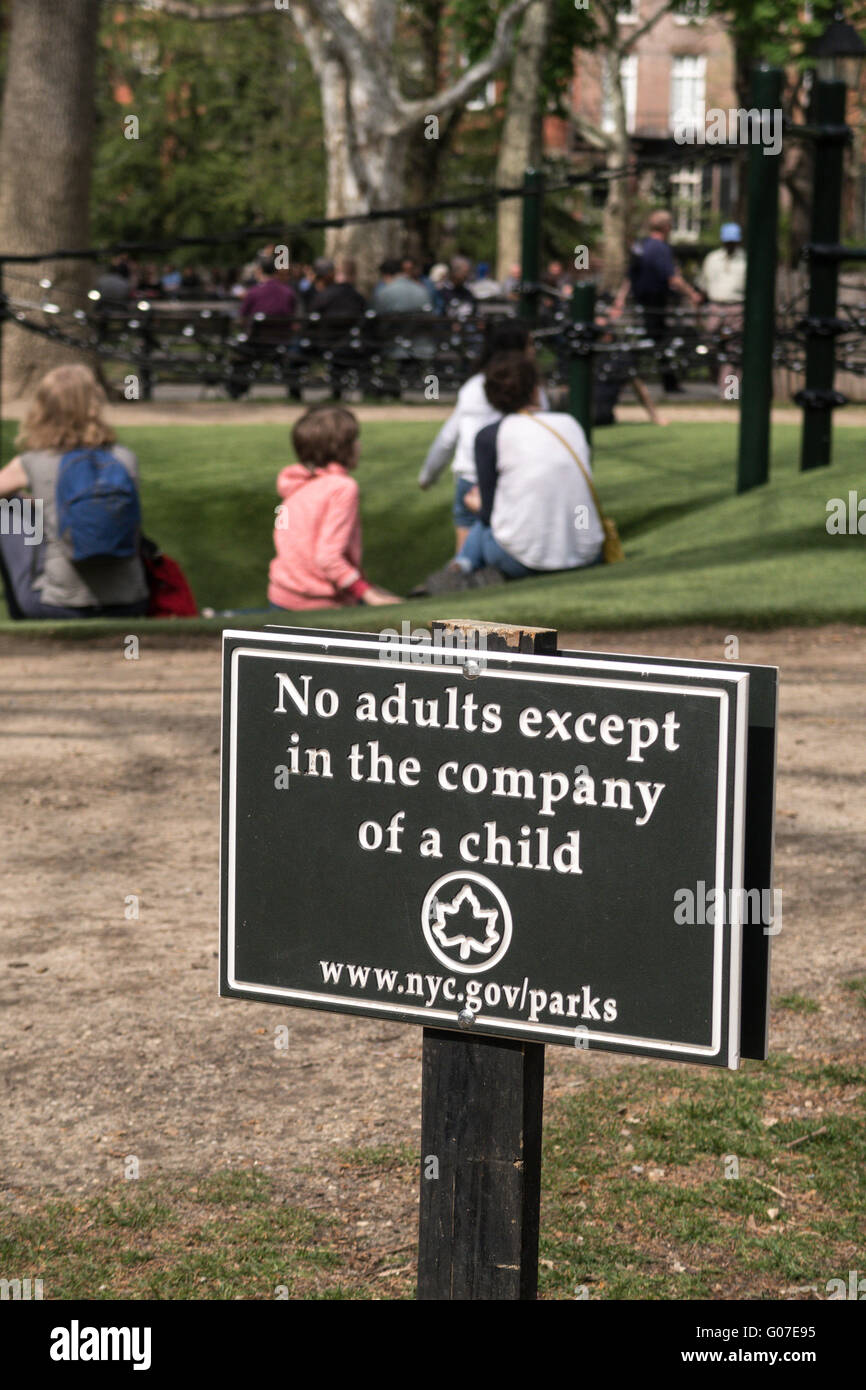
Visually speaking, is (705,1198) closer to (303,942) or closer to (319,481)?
(303,942)

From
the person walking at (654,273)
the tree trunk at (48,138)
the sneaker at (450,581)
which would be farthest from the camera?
the person walking at (654,273)

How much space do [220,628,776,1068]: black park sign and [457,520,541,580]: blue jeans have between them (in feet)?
20.7

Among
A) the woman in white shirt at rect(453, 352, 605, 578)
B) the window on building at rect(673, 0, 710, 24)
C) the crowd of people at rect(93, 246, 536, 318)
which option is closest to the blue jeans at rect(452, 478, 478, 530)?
the woman in white shirt at rect(453, 352, 605, 578)

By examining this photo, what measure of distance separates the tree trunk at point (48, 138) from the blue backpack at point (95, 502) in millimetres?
9935

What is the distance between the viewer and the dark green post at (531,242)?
11883 mm

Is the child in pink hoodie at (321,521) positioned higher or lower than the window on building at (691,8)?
lower

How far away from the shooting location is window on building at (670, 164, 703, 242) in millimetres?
55094

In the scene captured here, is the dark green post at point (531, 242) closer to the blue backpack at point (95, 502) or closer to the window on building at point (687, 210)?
the blue backpack at point (95, 502)

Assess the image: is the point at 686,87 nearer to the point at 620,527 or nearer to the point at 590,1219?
the point at 620,527

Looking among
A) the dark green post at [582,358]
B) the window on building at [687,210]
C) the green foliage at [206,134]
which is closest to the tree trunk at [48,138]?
the dark green post at [582,358]

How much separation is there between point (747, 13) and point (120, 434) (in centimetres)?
1691

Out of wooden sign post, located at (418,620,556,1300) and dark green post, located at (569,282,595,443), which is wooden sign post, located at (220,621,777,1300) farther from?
dark green post, located at (569,282,595,443)

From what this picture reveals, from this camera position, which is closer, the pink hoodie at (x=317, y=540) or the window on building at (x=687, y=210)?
the pink hoodie at (x=317, y=540)
